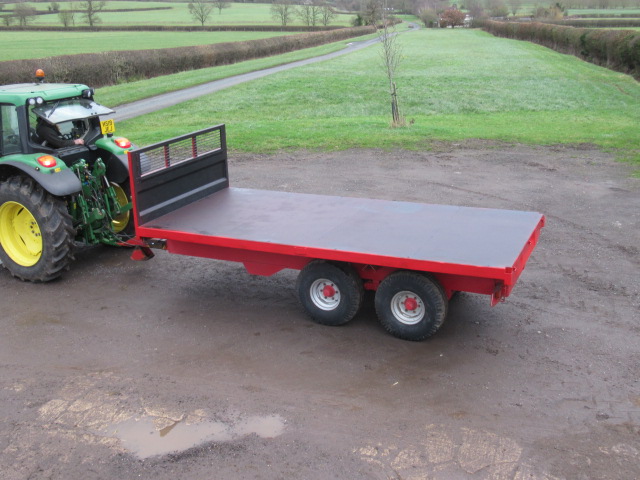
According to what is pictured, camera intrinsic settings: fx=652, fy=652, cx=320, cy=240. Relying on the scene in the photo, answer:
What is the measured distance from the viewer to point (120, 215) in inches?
313

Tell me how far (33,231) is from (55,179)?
879mm

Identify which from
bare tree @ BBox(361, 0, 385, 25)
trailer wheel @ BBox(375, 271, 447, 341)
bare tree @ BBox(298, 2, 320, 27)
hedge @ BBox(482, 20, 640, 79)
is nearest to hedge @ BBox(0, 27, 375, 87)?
bare tree @ BBox(361, 0, 385, 25)

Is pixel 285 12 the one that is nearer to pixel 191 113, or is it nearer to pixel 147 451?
pixel 191 113

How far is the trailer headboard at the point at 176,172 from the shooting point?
636 cm

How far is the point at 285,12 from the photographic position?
256 ft

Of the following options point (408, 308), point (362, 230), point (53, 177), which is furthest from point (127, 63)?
point (408, 308)

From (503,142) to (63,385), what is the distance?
11260 millimetres

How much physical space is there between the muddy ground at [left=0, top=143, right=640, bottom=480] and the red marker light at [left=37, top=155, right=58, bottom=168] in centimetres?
134

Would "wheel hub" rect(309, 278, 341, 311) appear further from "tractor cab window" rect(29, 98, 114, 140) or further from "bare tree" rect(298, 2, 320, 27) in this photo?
"bare tree" rect(298, 2, 320, 27)

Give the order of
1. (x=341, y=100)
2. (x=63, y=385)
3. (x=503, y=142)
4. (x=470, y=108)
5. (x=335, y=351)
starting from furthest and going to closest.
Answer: (x=341, y=100), (x=470, y=108), (x=503, y=142), (x=335, y=351), (x=63, y=385)

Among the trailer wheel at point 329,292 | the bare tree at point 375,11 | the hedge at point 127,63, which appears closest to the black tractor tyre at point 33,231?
the trailer wheel at point 329,292

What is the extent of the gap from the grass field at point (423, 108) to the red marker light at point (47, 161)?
715cm

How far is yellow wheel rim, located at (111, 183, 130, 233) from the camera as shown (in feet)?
25.7

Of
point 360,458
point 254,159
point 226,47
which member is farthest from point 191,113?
point 226,47
